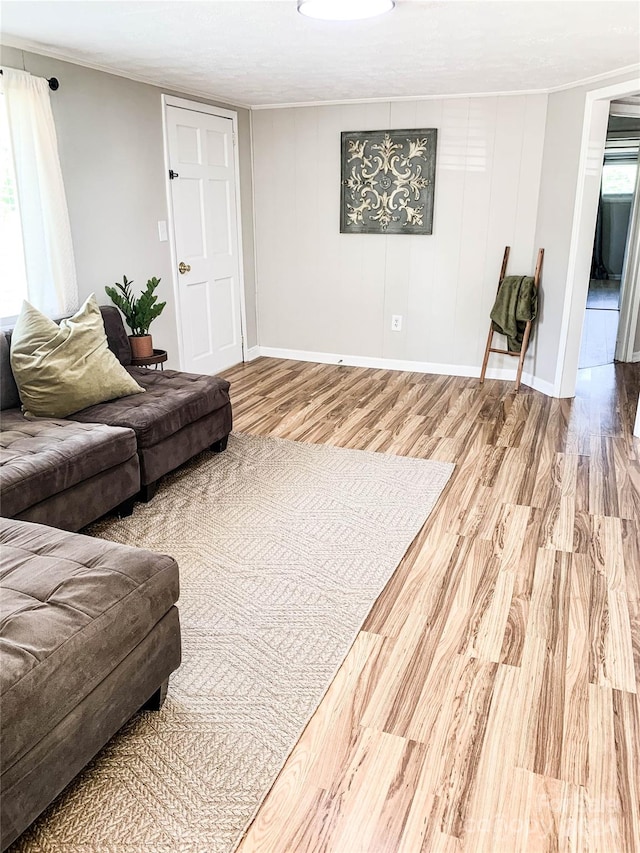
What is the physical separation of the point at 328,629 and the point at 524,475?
5.66ft

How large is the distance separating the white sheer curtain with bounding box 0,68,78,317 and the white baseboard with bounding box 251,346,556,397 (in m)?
2.45

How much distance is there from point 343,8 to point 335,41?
2.29ft

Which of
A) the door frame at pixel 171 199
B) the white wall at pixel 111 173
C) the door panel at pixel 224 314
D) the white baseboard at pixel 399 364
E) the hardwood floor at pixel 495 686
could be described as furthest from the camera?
the door panel at pixel 224 314

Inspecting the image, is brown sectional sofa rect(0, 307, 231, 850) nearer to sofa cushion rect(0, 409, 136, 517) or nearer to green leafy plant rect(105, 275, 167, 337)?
sofa cushion rect(0, 409, 136, 517)

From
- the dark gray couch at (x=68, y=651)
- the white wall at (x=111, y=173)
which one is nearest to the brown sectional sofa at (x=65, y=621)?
the dark gray couch at (x=68, y=651)

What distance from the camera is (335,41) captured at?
10.6 ft

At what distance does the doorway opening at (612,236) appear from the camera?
19.6ft

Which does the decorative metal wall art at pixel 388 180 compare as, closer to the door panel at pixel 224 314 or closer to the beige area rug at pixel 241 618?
the door panel at pixel 224 314

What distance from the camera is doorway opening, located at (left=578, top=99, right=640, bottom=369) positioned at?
597cm

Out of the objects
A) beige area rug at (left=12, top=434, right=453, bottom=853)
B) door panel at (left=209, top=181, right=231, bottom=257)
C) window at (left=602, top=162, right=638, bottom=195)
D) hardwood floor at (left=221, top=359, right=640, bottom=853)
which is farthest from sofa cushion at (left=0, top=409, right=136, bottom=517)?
window at (left=602, top=162, right=638, bottom=195)

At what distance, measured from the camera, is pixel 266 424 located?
169 inches

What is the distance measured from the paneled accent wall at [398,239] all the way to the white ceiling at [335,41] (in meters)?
0.48

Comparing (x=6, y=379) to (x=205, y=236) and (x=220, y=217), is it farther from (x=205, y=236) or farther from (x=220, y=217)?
(x=220, y=217)

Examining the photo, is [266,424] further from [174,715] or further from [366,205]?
[174,715]
